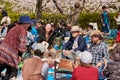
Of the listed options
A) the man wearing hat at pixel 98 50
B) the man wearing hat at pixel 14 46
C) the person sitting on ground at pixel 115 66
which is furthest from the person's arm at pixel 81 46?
the person sitting on ground at pixel 115 66

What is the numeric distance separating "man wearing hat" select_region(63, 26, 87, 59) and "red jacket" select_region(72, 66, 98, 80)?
9.67 feet

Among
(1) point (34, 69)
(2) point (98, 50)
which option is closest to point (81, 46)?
(2) point (98, 50)

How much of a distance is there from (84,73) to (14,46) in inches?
103

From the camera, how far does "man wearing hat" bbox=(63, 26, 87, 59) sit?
12.0 metres

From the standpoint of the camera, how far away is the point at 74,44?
490 inches

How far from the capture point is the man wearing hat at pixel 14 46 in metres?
10.8

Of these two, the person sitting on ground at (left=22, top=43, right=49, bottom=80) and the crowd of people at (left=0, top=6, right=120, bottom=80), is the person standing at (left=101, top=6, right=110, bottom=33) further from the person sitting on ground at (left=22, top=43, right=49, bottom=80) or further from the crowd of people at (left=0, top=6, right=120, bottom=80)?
the person sitting on ground at (left=22, top=43, right=49, bottom=80)

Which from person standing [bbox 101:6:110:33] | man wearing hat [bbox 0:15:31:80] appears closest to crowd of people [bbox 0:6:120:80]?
man wearing hat [bbox 0:15:31:80]

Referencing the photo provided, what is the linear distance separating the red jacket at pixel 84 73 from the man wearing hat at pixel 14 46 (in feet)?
7.58

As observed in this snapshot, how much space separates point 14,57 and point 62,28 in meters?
7.96

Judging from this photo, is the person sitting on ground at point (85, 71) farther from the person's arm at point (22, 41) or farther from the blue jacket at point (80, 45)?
the blue jacket at point (80, 45)

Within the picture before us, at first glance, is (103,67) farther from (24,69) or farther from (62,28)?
(62,28)

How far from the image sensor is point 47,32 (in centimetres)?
1424

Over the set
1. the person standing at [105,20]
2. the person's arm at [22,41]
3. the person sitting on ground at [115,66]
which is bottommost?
the person standing at [105,20]
